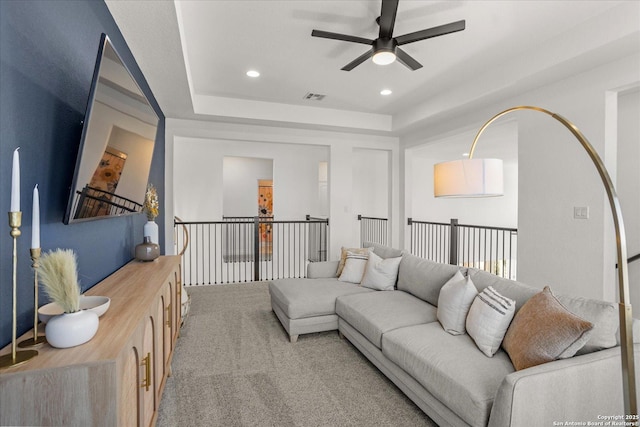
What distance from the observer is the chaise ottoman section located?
3.04 m

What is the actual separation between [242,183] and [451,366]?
8043mm

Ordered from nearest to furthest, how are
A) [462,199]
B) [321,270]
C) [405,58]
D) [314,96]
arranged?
[405,58], [321,270], [314,96], [462,199]

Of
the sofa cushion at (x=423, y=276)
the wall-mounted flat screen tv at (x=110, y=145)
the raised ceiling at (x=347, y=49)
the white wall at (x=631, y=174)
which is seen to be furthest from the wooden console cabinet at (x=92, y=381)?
the white wall at (x=631, y=174)

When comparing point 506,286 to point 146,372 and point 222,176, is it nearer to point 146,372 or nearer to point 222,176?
point 146,372

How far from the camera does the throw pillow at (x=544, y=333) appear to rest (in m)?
1.50

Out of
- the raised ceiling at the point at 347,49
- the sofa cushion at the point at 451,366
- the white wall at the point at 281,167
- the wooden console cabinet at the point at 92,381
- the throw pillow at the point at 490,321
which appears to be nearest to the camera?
the wooden console cabinet at the point at 92,381

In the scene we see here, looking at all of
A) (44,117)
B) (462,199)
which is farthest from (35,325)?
(462,199)

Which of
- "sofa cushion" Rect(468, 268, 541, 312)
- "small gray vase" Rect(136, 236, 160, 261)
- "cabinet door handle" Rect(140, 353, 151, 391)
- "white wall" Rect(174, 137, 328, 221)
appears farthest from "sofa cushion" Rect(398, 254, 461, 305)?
"white wall" Rect(174, 137, 328, 221)

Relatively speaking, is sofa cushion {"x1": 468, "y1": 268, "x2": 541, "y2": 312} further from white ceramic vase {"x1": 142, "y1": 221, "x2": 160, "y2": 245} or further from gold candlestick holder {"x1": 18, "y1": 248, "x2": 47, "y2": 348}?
white ceramic vase {"x1": 142, "y1": 221, "x2": 160, "y2": 245}

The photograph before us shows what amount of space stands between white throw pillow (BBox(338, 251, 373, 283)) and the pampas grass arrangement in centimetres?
276

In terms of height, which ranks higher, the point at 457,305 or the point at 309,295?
the point at 457,305

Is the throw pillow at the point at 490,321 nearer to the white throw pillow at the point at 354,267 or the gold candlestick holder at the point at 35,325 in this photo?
the white throw pillow at the point at 354,267

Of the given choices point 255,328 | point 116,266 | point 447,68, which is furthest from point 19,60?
point 447,68

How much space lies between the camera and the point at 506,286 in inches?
84.2
